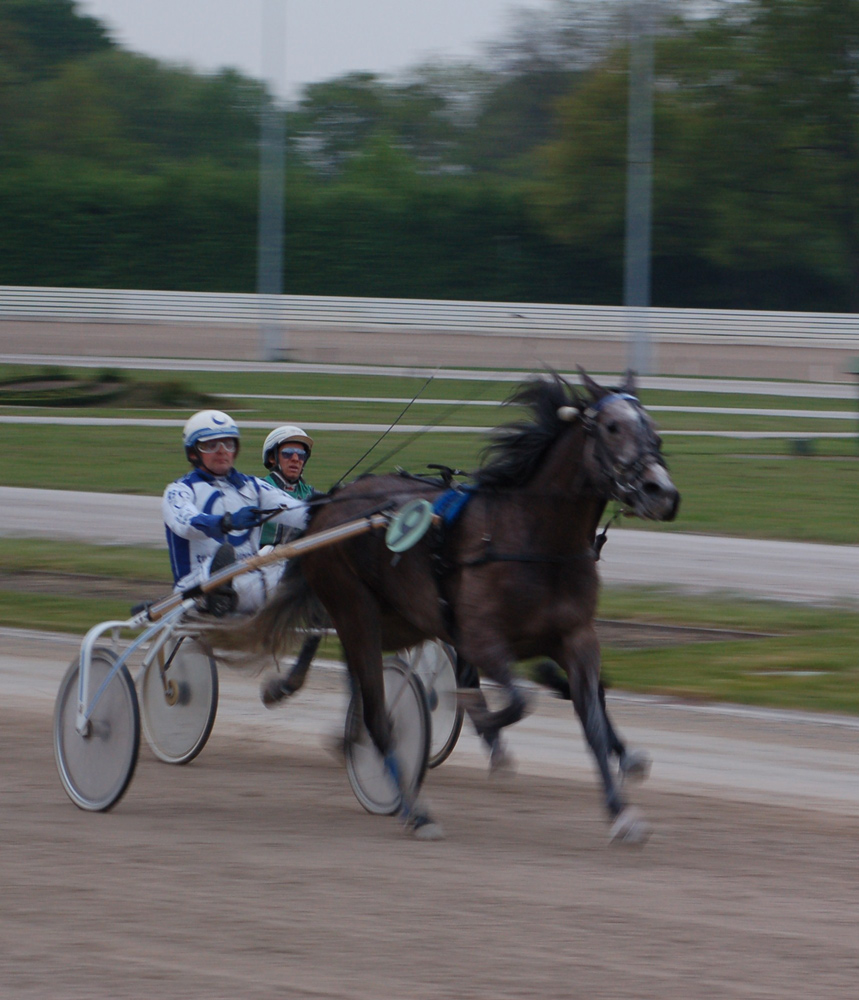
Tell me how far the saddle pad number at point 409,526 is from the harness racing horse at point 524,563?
106mm

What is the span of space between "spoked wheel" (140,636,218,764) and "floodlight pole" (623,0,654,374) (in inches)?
961

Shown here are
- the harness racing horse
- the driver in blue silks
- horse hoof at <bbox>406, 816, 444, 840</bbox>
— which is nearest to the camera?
the harness racing horse

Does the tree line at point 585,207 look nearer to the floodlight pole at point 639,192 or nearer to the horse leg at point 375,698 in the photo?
the floodlight pole at point 639,192

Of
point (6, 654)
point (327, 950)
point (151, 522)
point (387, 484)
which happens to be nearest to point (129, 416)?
point (151, 522)

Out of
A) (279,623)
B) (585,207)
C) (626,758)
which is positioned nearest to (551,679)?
(626,758)

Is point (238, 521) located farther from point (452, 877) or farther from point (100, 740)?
point (452, 877)

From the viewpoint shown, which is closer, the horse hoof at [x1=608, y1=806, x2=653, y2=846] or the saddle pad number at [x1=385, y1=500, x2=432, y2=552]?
the horse hoof at [x1=608, y1=806, x2=653, y2=846]

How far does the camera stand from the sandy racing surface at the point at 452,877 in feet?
13.2

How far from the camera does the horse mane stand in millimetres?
5570

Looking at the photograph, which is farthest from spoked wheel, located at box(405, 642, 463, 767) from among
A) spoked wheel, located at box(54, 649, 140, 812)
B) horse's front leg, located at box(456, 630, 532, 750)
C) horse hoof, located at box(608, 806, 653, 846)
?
horse hoof, located at box(608, 806, 653, 846)

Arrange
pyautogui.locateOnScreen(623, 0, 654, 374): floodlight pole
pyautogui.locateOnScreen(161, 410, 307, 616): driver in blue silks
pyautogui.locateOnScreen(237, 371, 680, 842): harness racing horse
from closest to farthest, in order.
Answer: pyautogui.locateOnScreen(237, 371, 680, 842): harness racing horse → pyautogui.locateOnScreen(161, 410, 307, 616): driver in blue silks → pyautogui.locateOnScreen(623, 0, 654, 374): floodlight pole

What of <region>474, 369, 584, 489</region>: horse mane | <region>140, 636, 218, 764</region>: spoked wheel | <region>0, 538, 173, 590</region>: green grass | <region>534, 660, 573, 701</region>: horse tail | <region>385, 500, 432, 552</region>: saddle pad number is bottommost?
<region>0, 538, 173, 590</region>: green grass

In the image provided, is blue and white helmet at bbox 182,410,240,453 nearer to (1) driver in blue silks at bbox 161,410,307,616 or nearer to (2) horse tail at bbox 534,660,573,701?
(1) driver in blue silks at bbox 161,410,307,616

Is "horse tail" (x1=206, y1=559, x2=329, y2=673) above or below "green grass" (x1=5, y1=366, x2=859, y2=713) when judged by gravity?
above
